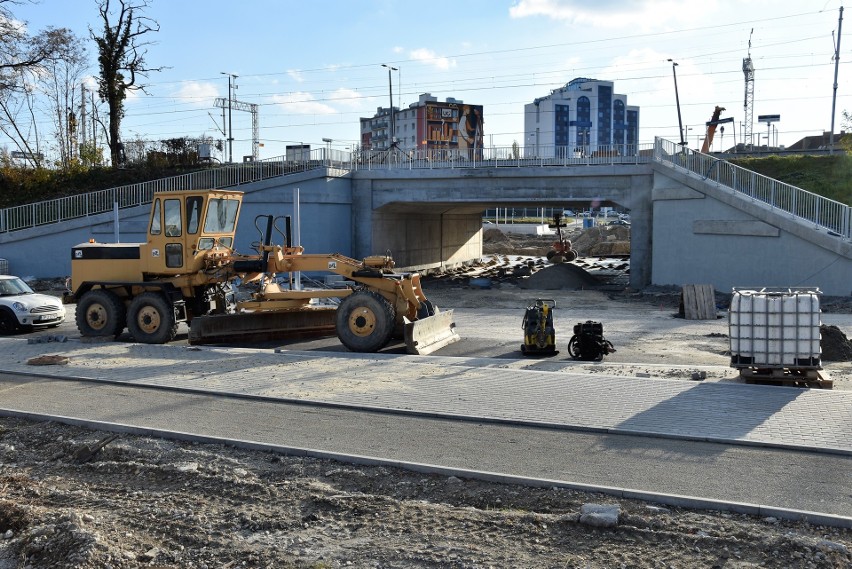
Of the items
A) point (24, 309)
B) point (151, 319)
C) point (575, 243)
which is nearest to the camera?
point (151, 319)

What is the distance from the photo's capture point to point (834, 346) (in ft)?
48.6

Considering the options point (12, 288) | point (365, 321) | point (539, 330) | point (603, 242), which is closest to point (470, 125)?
point (603, 242)

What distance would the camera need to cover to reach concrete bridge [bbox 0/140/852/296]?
2556cm

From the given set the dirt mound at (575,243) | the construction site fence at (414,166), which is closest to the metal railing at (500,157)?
the construction site fence at (414,166)

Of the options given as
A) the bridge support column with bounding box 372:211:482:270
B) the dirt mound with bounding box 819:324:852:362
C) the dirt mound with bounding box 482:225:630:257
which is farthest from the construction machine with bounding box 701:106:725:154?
the dirt mound with bounding box 819:324:852:362

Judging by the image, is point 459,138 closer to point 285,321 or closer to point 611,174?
point 611,174

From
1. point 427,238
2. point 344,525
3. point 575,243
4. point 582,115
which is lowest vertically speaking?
point 344,525

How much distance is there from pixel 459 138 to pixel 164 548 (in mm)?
70089

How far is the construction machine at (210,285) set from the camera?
54.0 ft

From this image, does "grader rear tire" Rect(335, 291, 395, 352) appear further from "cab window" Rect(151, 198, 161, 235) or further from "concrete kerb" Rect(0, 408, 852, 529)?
"concrete kerb" Rect(0, 408, 852, 529)

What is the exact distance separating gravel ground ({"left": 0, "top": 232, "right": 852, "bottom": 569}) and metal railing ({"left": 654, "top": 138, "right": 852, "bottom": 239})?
68.0 ft

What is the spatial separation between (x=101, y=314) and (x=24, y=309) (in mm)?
3232

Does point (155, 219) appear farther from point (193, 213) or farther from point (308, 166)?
point (308, 166)

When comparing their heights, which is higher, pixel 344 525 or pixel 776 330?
Result: pixel 776 330
